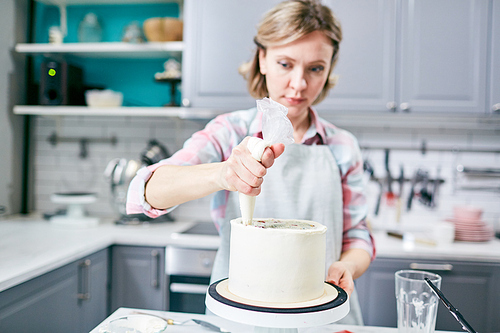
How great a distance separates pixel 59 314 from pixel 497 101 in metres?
2.30

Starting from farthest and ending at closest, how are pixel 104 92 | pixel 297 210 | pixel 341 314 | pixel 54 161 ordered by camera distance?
pixel 54 161 < pixel 104 92 < pixel 297 210 < pixel 341 314

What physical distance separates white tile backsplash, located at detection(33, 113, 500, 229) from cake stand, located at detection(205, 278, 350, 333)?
1.68 metres

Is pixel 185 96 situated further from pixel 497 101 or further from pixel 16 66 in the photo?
pixel 497 101

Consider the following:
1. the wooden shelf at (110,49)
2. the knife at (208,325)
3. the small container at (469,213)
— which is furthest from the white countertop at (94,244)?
the wooden shelf at (110,49)

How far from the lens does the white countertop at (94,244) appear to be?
Result: 163cm

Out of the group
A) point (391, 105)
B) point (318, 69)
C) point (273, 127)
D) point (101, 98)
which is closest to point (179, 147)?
point (101, 98)

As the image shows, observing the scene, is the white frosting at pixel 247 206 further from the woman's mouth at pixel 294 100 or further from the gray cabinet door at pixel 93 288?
the gray cabinet door at pixel 93 288

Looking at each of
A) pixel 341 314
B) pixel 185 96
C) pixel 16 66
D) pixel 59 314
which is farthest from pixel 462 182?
pixel 16 66

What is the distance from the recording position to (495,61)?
6.95 feet

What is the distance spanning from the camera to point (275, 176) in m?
1.19

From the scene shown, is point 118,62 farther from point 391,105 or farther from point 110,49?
point 391,105

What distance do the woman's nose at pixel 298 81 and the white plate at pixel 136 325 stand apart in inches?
24.9

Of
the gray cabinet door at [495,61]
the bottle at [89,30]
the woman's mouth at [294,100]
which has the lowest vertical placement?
the woman's mouth at [294,100]

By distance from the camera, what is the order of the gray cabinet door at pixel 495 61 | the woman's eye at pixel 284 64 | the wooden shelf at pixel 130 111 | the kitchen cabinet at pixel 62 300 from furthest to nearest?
the wooden shelf at pixel 130 111 → the gray cabinet door at pixel 495 61 → the kitchen cabinet at pixel 62 300 → the woman's eye at pixel 284 64
